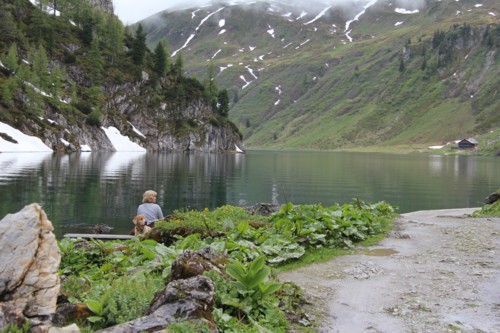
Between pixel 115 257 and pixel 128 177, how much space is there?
5170 cm

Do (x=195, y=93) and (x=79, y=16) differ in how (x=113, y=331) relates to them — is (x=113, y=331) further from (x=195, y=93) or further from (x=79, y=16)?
(x=79, y=16)

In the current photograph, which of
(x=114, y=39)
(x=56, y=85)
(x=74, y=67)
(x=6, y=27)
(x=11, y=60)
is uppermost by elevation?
(x=114, y=39)

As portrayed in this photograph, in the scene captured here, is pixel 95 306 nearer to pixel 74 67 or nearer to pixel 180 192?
pixel 180 192

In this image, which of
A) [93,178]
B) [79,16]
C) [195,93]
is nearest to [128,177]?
[93,178]

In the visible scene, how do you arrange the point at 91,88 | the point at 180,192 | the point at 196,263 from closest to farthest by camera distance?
the point at 196,263
the point at 180,192
the point at 91,88

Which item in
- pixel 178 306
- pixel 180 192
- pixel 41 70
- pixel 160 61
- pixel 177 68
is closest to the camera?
pixel 178 306

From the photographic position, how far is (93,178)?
58.7 m

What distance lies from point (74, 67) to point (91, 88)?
15323mm

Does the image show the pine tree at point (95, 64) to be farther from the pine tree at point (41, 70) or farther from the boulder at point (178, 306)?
the boulder at point (178, 306)

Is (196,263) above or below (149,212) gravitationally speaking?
above

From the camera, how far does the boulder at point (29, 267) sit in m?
Answer: 6.32

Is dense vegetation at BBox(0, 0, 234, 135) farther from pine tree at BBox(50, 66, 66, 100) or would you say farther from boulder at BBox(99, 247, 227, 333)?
boulder at BBox(99, 247, 227, 333)

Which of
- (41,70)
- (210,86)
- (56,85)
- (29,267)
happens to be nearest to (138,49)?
(210,86)

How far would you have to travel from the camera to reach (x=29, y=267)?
260 inches
